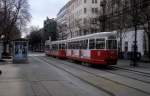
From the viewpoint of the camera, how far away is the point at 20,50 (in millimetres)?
47531

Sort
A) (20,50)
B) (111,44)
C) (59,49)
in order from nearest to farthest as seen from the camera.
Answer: (111,44) → (20,50) → (59,49)

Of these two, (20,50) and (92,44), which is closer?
(92,44)

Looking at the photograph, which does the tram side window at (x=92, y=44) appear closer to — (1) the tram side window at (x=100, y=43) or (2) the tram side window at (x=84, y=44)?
(1) the tram side window at (x=100, y=43)

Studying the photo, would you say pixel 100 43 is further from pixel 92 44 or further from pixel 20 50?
pixel 20 50

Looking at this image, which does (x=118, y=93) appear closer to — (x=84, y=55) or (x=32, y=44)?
(x=84, y=55)

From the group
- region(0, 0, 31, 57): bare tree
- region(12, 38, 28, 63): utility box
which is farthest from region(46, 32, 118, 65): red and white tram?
region(0, 0, 31, 57): bare tree

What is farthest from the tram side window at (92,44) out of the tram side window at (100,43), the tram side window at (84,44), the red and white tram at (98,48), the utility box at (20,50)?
the utility box at (20,50)

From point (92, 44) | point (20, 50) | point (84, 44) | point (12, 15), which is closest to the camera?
point (92, 44)

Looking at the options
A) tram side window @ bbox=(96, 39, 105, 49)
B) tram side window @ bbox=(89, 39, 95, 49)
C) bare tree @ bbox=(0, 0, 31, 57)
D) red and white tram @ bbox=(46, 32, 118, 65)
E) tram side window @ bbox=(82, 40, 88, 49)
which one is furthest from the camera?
bare tree @ bbox=(0, 0, 31, 57)

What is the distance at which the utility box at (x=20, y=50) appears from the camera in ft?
156

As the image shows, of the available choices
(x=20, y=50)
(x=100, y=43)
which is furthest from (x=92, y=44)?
(x=20, y=50)

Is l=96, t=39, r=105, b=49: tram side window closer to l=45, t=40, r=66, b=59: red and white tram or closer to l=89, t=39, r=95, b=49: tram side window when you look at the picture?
l=89, t=39, r=95, b=49: tram side window

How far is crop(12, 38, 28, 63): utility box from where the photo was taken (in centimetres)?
4747

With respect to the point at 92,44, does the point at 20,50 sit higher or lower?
lower
